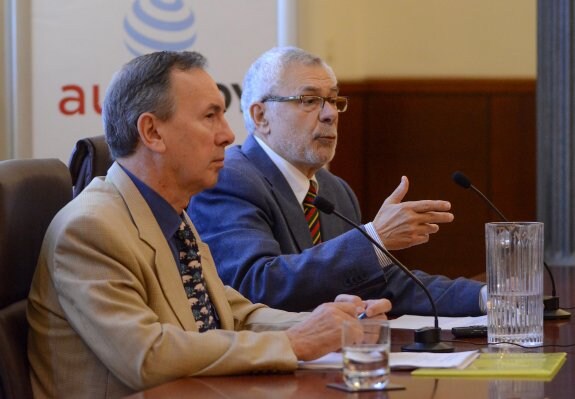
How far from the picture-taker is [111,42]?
4.20 meters

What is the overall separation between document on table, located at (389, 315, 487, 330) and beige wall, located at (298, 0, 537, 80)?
3.16m

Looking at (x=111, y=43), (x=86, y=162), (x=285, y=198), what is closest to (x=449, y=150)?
(x=111, y=43)

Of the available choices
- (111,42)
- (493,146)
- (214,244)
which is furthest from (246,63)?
(493,146)

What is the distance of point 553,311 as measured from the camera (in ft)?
8.26

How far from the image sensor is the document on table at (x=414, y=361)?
1832mm

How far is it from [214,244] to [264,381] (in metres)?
0.96

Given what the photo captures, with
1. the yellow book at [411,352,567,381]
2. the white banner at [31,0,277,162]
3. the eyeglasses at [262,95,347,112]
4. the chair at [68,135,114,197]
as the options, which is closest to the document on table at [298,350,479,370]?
the yellow book at [411,352,567,381]

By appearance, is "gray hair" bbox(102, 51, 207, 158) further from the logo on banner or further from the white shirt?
the logo on banner

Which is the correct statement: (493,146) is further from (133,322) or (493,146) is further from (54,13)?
(133,322)

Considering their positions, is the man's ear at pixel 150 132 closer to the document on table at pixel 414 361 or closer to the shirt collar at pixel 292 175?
the document on table at pixel 414 361

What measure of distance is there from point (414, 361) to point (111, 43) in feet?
8.73

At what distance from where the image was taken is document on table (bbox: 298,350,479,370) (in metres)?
1.83

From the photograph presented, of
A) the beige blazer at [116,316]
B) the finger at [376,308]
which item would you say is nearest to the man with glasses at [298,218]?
the finger at [376,308]

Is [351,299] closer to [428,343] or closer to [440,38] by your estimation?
[428,343]
